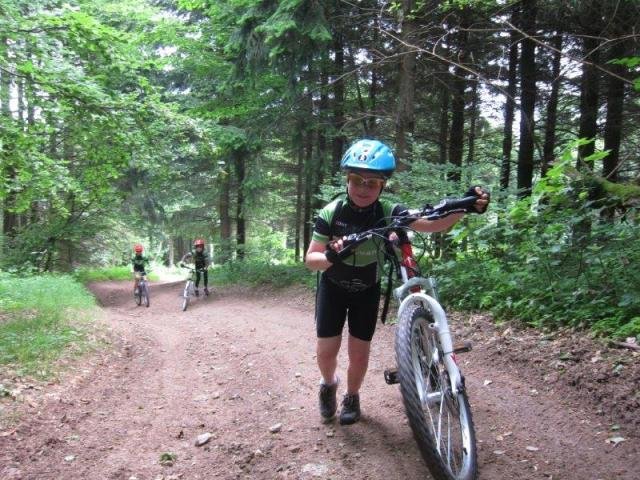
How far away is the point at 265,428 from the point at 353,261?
180cm

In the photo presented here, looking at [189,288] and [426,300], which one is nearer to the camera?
[426,300]

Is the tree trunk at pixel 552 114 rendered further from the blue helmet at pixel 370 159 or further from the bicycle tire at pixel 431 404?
the bicycle tire at pixel 431 404

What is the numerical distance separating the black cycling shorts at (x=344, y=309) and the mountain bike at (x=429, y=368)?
41 cm

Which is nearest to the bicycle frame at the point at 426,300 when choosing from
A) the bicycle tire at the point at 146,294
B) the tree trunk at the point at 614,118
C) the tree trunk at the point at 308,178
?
the tree trunk at the point at 614,118

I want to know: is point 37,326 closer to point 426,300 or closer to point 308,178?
point 426,300

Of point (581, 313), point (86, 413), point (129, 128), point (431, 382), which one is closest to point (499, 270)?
point (581, 313)

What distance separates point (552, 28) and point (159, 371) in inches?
456

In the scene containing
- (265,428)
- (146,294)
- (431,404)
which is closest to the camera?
(431,404)

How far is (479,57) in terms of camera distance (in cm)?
1370

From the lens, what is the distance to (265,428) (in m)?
4.12

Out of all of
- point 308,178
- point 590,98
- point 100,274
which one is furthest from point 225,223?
point 590,98

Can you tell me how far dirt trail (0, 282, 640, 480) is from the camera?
3.24m

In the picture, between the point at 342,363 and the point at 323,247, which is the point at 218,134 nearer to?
the point at 342,363

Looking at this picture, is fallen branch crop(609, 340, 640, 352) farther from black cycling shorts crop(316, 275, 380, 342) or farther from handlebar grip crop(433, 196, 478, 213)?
handlebar grip crop(433, 196, 478, 213)
